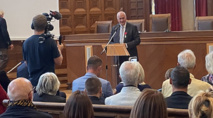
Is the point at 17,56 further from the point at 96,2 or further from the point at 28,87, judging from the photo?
the point at 28,87

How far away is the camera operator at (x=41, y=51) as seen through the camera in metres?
4.28

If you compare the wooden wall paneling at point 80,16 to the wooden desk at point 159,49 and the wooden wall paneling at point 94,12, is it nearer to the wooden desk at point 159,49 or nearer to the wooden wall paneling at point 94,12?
the wooden wall paneling at point 94,12

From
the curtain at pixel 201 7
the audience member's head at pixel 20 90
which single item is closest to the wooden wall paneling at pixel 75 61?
the curtain at pixel 201 7

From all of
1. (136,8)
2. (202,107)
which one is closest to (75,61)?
(136,8)

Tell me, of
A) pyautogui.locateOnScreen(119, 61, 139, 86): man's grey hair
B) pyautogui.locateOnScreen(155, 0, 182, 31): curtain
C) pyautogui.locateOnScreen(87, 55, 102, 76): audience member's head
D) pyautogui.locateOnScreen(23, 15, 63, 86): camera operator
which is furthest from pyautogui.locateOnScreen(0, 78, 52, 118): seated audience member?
pyautogui.locateOnScreen(155, 0, 182, 31): curtain

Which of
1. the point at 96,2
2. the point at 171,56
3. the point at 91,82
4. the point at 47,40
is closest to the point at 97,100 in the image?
the point at 91,82

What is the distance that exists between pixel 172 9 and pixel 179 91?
8038 millimetres

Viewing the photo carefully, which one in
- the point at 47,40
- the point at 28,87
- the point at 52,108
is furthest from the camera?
the point at 47,40

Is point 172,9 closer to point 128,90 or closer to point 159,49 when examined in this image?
point 159,49

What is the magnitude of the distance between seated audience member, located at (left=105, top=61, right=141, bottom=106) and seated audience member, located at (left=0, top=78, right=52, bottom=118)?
2.45 feet

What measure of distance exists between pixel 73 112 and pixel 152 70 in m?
4.96

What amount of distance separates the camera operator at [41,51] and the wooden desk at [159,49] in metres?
2.81

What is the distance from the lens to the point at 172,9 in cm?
1084

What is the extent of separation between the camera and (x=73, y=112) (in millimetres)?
2334
